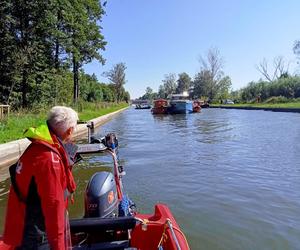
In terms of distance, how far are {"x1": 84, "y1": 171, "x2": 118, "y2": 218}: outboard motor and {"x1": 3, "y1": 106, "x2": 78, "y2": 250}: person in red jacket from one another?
1231mm

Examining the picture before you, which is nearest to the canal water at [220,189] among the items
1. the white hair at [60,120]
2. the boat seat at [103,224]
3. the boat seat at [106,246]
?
the boat seat at [106,246]

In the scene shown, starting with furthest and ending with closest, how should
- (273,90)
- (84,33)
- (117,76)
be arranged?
1. (117,76)
2. (273,90)
3. (84,33)

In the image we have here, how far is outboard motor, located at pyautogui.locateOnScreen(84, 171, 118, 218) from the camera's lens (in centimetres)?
422

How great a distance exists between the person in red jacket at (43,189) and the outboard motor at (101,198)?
48.5 inches

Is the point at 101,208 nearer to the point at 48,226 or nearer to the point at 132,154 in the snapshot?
the point at 48,226

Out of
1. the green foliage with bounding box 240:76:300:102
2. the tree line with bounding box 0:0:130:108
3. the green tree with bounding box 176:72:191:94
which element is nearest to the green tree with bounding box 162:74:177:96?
the green tree with bounding box 176:72:191:94

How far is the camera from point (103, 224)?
367 cm

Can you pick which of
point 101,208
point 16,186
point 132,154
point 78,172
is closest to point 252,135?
point 132,154

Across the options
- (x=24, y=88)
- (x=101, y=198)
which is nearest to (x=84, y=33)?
(x=24, y=88)

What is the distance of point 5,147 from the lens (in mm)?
12508

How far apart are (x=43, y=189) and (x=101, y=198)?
163cm

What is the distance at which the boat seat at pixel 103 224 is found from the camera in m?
3.67

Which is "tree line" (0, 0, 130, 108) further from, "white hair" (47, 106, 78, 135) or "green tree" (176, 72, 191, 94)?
"green tree" (176, 72, 191, 94)

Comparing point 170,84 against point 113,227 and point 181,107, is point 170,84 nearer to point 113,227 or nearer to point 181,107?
point 181,107
